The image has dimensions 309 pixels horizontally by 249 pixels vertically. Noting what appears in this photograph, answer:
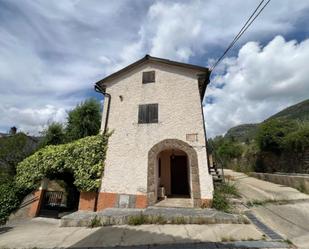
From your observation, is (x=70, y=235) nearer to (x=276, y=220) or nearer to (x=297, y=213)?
(x=276, y=220)

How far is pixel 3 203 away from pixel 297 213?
1599 cm

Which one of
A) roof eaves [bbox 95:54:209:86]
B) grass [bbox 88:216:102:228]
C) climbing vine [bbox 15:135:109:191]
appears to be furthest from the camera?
roof eaves [bbox 95:54:209:86]

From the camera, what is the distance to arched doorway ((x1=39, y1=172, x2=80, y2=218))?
11.0 metres

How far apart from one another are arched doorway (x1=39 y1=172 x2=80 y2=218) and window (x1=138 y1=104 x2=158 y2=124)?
6.22m

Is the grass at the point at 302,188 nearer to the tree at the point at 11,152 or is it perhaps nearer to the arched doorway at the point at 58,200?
the arched doorway at the point at 58,200

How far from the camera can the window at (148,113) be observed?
34.9 feet

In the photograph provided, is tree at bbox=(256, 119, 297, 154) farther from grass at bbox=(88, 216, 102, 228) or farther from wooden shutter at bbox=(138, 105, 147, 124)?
grass at bbox=(88, 216, 102, 228)

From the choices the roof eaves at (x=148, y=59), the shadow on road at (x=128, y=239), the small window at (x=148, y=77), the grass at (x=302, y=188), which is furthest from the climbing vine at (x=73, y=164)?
the grass at (x=302, y=188)

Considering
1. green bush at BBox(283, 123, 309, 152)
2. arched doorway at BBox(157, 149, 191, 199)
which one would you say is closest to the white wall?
arched doorway at BBox(157, 149, 191, 199)

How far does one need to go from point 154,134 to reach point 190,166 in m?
2.72

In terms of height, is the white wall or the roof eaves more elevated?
the roof eaves

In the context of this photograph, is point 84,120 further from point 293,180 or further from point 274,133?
point 274,133

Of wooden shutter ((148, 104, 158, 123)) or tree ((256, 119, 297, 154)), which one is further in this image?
tree ((256, 119, 297, 154))

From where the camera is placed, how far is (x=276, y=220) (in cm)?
711
